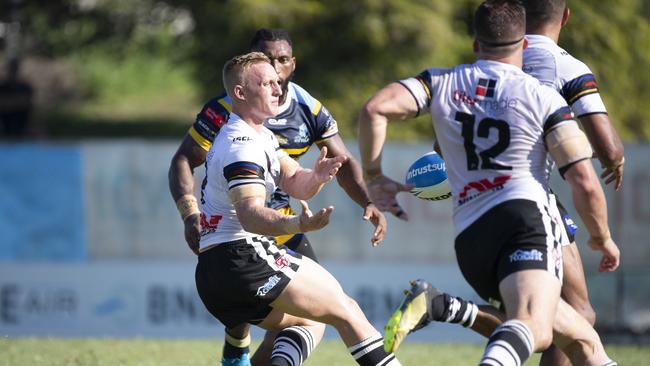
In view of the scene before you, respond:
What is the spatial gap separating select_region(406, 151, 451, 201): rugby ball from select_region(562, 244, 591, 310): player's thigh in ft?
2.39

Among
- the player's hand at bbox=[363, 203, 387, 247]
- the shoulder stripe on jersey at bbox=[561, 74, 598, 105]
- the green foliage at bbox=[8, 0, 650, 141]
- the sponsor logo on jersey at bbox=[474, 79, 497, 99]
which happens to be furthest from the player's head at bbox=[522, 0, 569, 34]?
the green foliage at bbox=[8, 0, 650, 141]

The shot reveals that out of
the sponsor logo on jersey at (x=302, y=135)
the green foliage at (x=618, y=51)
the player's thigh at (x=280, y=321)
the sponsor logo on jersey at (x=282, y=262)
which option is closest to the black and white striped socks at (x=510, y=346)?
the sponsor logo on jersey at (x=282, y=262)

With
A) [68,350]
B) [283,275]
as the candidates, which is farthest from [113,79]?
[283,275]

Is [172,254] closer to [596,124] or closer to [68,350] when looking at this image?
[68,350]

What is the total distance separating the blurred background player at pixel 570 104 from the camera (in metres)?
5.48

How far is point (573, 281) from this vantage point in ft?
18.3

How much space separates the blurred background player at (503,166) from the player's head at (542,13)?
0.88 metres

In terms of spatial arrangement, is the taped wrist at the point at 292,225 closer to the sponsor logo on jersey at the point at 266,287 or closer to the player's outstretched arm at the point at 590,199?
the sponsor logo on jersey at the point at 266,287

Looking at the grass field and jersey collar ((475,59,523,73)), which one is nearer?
jersey collar ((475,59,523,73))

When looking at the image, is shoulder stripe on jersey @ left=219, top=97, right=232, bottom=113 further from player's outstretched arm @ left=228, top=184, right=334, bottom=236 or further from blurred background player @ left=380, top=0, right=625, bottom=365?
blurred background player @ left=380, top=0, right=625, bottom=365

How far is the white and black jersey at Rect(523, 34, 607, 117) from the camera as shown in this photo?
5.50m

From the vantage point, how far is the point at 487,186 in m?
4.95

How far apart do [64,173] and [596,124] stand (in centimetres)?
885

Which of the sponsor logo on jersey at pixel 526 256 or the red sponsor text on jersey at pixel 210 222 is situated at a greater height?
the sponsor logo on jersey at pixel 526 256
